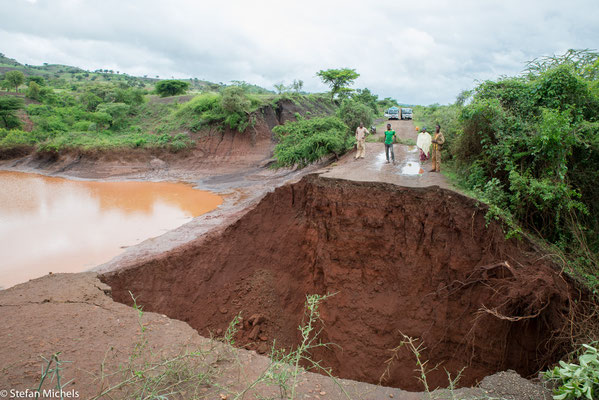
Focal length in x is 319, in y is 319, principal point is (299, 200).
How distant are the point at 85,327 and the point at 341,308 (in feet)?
16.4

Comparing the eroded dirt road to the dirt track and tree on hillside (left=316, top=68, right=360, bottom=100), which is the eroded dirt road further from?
tree on hillside (left=316, top=68, right=360, bottom=100)

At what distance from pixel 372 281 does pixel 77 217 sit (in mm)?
15497

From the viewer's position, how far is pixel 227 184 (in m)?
23.1

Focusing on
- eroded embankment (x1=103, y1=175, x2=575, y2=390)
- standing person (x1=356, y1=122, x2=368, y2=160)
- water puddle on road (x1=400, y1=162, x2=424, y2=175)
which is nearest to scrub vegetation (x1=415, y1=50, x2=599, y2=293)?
eroded embankment (x1=103, y1=175, x2=575, y2=390)

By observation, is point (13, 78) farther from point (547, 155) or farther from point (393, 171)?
point (547, 155)

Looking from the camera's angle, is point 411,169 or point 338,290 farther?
point 411,169

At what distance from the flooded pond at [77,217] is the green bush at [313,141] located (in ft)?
19.5

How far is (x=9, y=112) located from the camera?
2883cm

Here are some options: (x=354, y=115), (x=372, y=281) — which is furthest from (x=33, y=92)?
(x=372, y=281)

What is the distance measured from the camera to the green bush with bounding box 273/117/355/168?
1391cm

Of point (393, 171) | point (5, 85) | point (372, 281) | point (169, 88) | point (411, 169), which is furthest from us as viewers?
point (5, 85)

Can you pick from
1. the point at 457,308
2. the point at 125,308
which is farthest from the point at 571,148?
the point at 125,308

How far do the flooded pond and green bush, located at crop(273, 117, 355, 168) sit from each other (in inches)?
234

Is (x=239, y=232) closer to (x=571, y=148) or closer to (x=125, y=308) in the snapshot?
(x=125, y=308)
